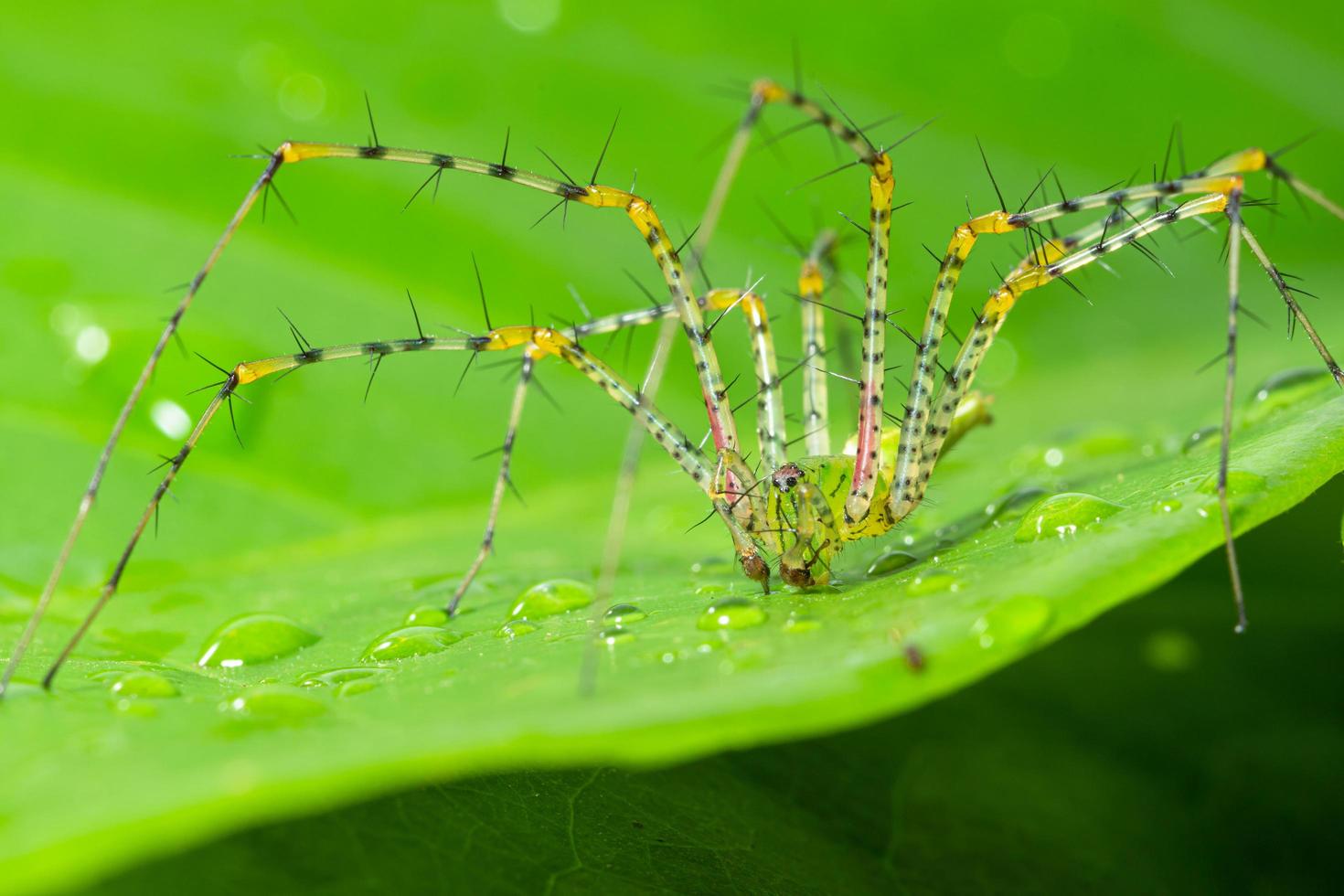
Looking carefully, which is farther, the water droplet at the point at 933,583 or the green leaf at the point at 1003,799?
the water droplet at the point at 933,583

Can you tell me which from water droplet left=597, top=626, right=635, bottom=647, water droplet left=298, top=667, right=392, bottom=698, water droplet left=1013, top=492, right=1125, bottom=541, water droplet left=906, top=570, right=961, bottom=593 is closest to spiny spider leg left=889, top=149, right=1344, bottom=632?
water droplet left=1013, top=492, right=1125, bottom=541

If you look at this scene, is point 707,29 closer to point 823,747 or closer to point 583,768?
point 823,747

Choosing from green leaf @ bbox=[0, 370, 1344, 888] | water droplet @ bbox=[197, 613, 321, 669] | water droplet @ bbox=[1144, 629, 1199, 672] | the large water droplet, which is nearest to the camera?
green leaf @ bbox=[0, 370, 1344, 888]

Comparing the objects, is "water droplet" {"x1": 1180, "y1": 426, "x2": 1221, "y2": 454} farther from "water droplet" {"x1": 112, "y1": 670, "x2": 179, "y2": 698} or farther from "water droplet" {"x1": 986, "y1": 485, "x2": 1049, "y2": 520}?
"water droplet" {"x1": 112, "y1": 670, "x2": 179, "y2": 698}

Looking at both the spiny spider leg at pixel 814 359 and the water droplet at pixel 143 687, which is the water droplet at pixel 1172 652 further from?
the water droplet at pixel 143 687

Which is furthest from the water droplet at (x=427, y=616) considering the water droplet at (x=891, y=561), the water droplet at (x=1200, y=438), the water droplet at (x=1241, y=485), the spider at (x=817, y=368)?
the water droplet at (x=1200, y=438)

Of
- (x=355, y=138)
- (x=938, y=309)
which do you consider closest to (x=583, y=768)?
(x=938, y=309)
